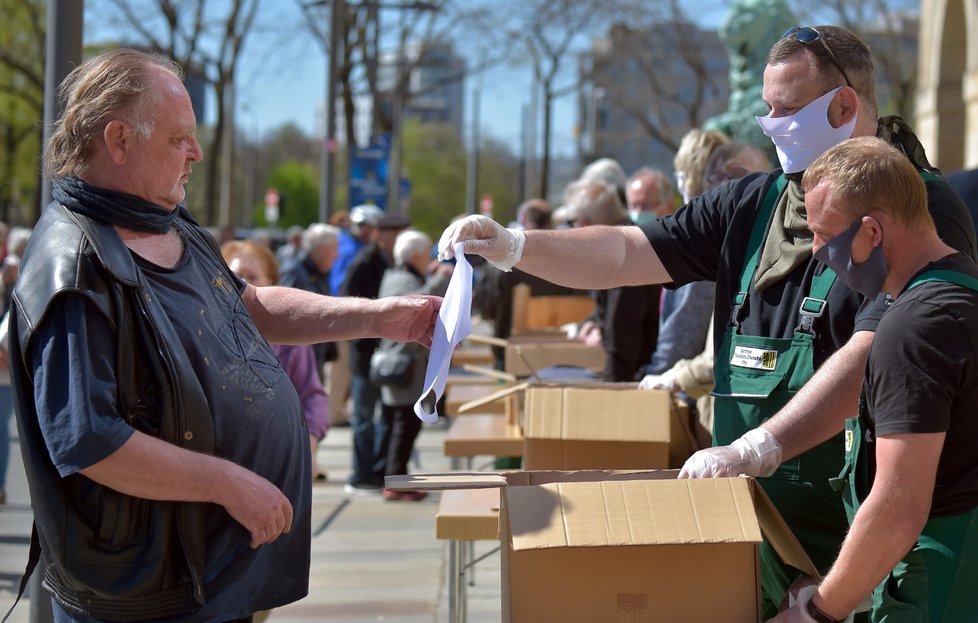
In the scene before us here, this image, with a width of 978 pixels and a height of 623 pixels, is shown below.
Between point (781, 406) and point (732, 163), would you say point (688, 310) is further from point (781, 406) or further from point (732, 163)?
point (781, 406)

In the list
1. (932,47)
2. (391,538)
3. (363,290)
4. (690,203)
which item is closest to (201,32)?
(932,47)

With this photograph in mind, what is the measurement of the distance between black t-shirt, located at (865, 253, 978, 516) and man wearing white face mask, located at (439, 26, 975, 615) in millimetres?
386

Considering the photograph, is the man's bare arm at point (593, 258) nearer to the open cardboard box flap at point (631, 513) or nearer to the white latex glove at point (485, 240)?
the white latex glove at point (485, 240)

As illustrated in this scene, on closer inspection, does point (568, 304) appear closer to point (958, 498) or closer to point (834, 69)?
point (834, 69)

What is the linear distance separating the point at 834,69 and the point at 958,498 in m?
1.22

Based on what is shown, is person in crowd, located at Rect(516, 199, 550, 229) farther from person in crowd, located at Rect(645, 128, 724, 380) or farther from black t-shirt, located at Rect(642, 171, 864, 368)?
black t-shirt, located at Rect(642, 171, 864, 368)

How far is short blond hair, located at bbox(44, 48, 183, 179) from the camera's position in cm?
246

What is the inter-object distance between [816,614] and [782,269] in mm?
913

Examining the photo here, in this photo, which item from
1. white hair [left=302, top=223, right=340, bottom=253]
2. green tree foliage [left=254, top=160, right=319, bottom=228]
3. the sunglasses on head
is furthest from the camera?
green tree foliage [left=254, top=160, right=319, bottom=228]

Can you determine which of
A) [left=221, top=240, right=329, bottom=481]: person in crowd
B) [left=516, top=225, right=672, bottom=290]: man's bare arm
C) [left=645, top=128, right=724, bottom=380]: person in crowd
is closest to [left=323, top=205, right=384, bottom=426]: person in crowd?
[left=221, top=240, right=329, bottom=481]: person in crowd

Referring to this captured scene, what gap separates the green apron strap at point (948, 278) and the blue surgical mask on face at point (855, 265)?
0.08 m

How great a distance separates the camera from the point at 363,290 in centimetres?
960

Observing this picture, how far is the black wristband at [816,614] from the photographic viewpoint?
2250 millimetres

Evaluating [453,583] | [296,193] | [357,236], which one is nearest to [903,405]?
[453,583]
